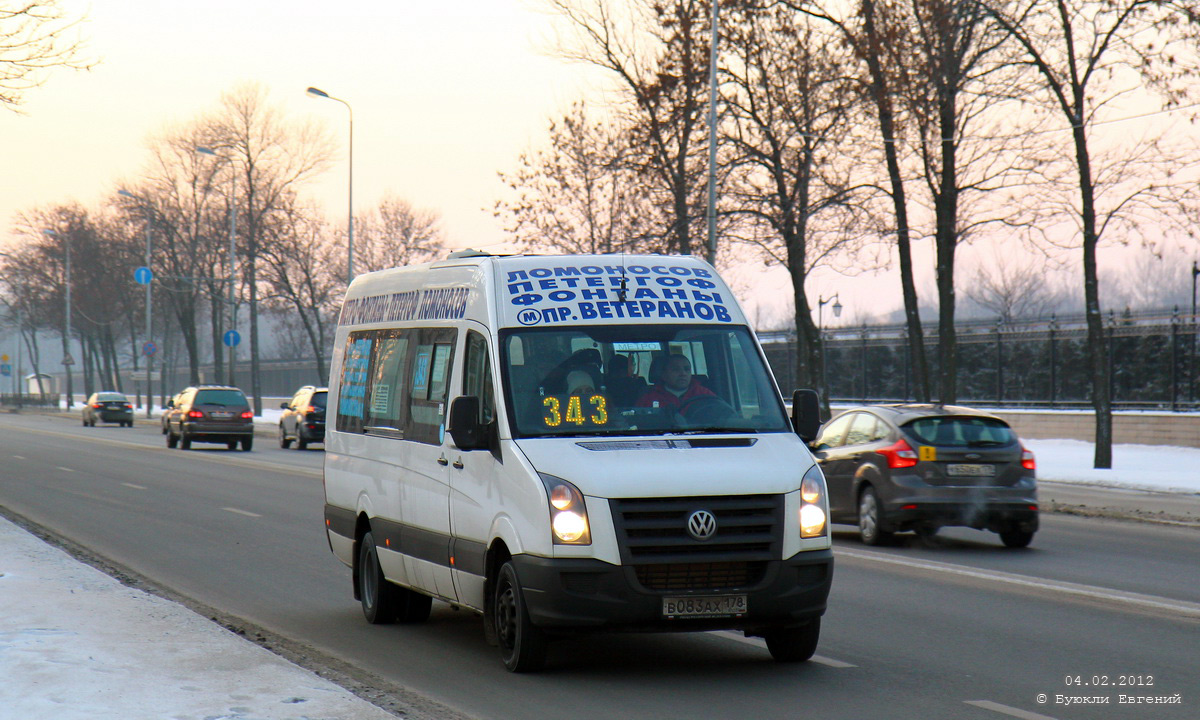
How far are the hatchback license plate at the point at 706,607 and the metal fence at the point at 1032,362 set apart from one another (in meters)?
26.7

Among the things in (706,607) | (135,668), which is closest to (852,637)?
(706,607)

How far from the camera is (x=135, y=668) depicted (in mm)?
7348

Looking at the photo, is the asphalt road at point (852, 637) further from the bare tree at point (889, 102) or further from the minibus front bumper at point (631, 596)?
the bare tree at point (889, 102)

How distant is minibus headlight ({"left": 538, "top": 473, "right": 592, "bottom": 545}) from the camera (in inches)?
282

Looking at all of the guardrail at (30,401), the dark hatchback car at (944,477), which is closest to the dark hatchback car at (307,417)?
the dark hatchback car at (944,477)

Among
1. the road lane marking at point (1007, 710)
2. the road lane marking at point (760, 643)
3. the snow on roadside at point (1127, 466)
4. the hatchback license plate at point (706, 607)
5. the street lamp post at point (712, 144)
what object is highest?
the street lamp post at point (712, 144)

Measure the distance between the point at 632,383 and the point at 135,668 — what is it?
3.09 m

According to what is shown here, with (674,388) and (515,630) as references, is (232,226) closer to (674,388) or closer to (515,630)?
(674,388)

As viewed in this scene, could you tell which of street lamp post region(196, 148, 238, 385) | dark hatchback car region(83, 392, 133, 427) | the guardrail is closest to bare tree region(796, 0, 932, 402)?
street lamp post region(196, 148, 238, 385)

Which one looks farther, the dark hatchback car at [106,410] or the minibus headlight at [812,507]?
the dark hatchback car at [106,410]

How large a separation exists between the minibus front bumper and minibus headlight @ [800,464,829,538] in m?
0.12

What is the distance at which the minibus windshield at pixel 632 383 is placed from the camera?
7855 millimetres

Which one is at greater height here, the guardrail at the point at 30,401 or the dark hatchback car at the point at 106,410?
the guardrail at the point at 30,401

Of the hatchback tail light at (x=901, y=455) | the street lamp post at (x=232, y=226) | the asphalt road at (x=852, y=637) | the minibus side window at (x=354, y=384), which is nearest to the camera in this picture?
the asphalt road at (x=852, y=637)
